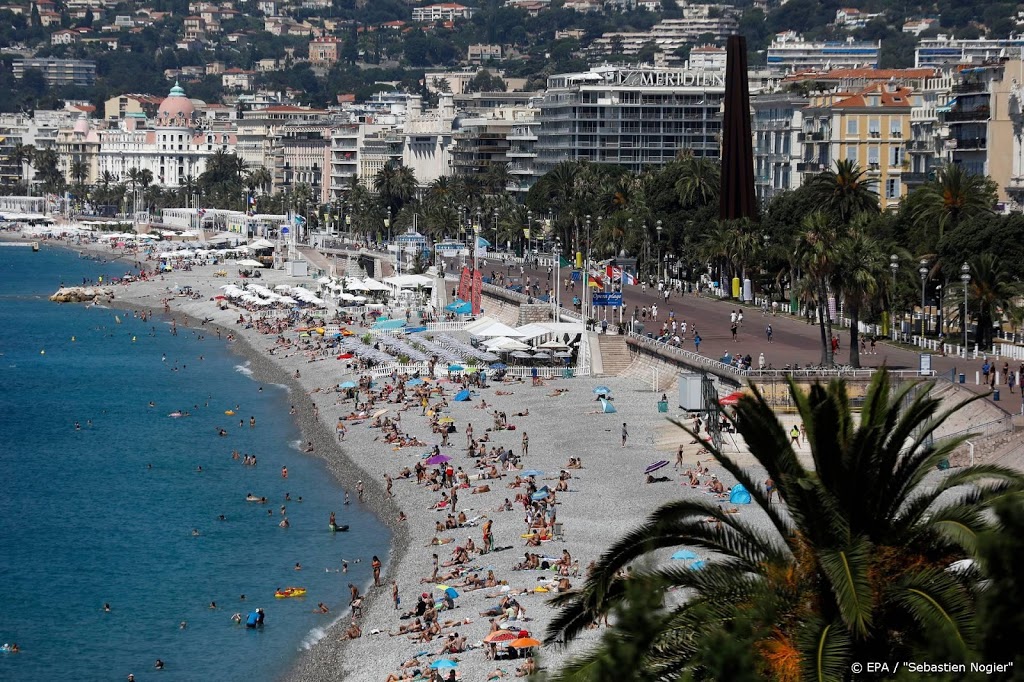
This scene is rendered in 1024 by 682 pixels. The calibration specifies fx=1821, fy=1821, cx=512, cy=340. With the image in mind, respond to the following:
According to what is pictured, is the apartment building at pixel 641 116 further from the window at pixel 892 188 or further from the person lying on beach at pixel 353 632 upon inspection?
the person lying on beach at pixel 353 632

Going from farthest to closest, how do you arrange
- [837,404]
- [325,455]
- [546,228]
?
[546,228] → [325,455] → [837,404]

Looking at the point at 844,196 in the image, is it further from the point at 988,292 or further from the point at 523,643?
the point at 523,643

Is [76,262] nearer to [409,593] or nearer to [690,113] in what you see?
[690,113]

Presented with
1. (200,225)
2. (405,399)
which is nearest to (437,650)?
(405,399)

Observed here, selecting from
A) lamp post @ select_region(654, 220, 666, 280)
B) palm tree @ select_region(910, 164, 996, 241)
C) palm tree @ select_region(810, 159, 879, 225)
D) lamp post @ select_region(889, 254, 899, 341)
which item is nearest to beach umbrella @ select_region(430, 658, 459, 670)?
lamp post @ select_region(889, 254, 899, 341)

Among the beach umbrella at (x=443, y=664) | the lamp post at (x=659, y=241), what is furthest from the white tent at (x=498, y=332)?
the beach umbrella at (x=443, y=664)
